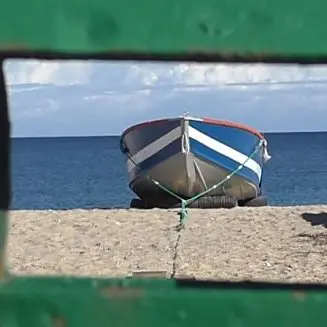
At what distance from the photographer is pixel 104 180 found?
59.9 m

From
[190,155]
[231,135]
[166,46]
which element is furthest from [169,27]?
[231,135]

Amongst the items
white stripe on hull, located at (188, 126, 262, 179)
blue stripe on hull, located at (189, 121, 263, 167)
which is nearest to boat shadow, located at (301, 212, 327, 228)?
blue stripe on hull, located at (189, 121, 263, 167)

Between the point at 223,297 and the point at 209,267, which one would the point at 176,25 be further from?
the point at 209,267

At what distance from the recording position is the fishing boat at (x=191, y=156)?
46.9 feet

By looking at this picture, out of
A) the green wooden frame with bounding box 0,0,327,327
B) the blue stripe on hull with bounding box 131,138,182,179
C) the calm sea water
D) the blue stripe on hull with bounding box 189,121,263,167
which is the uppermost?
the green wooden frame with bounding box 0,0,327,327

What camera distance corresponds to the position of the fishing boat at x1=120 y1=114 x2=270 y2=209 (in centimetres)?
1430

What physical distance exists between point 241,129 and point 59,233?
16.9 feet

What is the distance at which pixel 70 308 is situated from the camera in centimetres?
103

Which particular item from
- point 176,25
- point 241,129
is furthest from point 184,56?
point 241,129

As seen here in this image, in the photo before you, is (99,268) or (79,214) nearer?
(99,268)

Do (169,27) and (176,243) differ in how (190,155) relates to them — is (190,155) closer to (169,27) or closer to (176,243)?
(176,243)

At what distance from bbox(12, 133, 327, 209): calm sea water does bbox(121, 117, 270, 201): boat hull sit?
213 centimetres

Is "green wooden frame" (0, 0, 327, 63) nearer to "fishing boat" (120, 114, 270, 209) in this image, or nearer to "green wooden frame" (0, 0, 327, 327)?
"green wooden frame" (0, 0, 327, 327)

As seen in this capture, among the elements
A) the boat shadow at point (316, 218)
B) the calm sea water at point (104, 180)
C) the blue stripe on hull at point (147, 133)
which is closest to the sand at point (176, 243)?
the boat shadow at point (316, 218)
